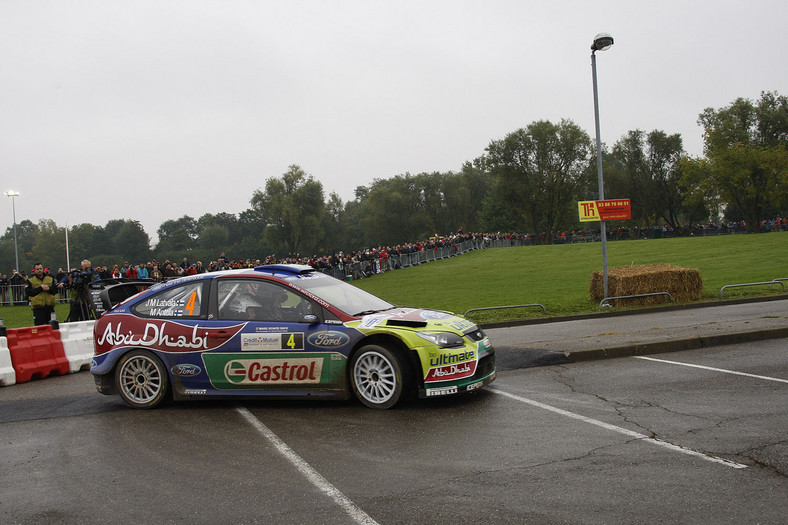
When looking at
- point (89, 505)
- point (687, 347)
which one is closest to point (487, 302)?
point (687, 347)

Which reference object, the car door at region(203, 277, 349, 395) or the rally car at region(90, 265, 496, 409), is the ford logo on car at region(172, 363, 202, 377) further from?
the car door at region(203, 277, 349, 395)

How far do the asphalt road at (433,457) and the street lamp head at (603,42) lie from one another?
34.7ft

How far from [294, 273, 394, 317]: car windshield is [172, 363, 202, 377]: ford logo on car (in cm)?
152

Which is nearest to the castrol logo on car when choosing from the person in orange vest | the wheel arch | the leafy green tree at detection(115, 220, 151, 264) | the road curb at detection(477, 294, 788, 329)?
the wheel arch

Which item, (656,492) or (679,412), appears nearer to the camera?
(656,492)

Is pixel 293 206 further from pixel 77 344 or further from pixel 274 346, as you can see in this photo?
pixel 274 346

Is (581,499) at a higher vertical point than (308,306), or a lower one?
lower

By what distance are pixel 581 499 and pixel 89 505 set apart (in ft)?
11.2

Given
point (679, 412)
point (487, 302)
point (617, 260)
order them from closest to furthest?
point (679, 412), point (487, 302), point (617, 260)

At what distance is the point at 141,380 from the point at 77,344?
4.11 metres

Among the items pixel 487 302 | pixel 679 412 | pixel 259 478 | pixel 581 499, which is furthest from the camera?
pixel 487 302

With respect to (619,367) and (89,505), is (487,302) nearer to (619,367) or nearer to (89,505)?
(619,367)

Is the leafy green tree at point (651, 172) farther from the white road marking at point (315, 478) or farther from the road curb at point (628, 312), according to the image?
the white road marking at point (315, 478)

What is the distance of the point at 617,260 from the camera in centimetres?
3588
